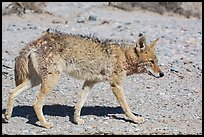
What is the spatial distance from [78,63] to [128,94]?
6.38 ft

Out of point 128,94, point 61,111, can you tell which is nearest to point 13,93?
point 61,111

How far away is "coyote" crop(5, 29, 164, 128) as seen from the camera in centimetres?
878

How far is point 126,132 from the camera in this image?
8.71m

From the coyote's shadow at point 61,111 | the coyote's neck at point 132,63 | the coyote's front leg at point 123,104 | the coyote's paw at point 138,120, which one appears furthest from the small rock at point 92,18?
the coyote's paw at point 138,120

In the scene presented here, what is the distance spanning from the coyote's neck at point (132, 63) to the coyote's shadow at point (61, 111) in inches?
30.1

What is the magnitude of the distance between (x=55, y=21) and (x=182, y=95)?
896 cm

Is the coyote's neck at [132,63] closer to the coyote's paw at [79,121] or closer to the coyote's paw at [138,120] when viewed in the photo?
the coyote's paw at [138,120]

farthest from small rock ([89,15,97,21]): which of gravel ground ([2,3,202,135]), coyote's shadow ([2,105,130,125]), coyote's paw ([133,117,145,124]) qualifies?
coyote's paw ([133,117,145,124])

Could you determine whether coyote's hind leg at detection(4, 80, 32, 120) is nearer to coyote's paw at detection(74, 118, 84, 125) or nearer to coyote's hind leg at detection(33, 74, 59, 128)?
coyote's hind leg at detection(33, 74, 59, 128)

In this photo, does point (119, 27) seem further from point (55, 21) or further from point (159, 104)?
point (159, 104)

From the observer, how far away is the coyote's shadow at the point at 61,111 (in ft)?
30.5

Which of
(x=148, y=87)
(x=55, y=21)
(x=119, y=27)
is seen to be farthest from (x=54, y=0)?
(x=148, y=87)

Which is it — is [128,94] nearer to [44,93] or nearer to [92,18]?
[44,93]

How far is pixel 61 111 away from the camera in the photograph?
965cm
